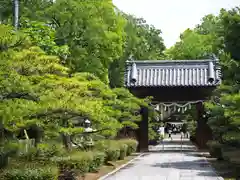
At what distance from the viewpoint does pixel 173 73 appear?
3122cm

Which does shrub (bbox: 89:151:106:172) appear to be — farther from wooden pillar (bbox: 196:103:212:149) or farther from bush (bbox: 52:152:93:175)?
wooden pillar (bbox: 196:103:212:149)

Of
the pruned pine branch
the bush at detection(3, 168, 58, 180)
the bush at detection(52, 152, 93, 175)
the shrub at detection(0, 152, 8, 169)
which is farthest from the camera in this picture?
the bush at detection(52, 152, 93, 175)

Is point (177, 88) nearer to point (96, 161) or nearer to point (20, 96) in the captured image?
point (96, 161)

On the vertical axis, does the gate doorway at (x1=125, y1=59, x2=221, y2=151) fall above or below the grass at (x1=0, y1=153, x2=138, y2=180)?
above

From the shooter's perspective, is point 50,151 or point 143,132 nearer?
point 50,151

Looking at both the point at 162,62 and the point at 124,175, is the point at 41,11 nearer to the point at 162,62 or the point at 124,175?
the point at 162,62

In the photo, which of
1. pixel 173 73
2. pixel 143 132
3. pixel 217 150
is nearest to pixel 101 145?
pixel 217 150

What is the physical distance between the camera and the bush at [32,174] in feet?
36.0

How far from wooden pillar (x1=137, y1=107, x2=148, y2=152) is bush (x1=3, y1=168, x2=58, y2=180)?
19.0m

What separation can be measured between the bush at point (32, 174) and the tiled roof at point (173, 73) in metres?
19.5

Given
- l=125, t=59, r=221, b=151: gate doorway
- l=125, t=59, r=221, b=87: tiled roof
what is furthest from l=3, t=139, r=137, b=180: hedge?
l=125, t=59, r=221, b=87: tiled roof

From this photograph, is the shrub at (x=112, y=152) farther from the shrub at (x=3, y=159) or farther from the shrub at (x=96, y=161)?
the shrub at (x=3, y=159)

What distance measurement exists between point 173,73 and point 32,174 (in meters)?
21.5

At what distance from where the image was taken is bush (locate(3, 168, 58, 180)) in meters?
11.0
